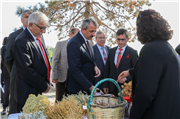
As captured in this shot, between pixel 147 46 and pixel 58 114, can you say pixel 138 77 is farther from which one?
pixel 58 114

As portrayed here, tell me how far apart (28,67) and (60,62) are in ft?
7.47

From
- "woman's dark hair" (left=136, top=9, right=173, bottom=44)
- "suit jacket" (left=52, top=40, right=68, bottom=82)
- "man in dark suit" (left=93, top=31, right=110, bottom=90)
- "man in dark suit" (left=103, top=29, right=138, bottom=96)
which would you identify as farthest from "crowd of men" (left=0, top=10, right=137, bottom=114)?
"suit jacket" (left=52, top=40, right=68, bottom=82)

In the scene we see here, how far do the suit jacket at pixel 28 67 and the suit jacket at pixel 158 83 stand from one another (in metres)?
1.50

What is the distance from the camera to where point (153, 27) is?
1.58 m

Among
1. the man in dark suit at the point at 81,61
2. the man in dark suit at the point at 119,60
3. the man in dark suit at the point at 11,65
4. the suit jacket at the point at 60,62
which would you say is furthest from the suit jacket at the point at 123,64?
the man in dark suit at the point at 11,65

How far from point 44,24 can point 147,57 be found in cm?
171

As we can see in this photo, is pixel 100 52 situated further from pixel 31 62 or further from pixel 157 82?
pixel 157 82

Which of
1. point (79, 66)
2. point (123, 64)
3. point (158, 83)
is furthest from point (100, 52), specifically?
point (158, 83)

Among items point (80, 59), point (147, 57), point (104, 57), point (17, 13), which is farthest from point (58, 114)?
point (17, 13)

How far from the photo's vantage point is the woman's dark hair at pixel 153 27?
5.19 ft

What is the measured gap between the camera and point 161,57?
4.77 feet

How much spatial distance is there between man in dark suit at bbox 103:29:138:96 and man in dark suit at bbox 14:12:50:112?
1.45m

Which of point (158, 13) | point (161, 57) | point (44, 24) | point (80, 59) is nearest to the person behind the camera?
point (161, 57)

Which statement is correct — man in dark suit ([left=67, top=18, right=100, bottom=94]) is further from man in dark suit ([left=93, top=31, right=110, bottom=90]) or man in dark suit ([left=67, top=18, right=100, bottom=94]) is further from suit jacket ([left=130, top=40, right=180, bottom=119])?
man in dark suit ([left=93, top=31, right=110, bottom=90])
